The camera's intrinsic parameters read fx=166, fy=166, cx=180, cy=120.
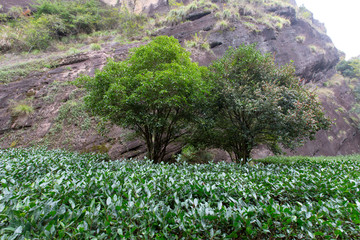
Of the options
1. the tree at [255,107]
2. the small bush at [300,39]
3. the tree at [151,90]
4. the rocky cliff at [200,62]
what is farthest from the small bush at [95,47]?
the small bush at [300,39]

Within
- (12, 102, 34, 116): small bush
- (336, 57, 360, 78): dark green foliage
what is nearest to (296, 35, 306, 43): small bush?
(336, 57, 360, 78): dark green foliage

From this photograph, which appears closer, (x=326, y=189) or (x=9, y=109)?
(x=326, y=189)

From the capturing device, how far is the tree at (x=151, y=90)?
609 centimetres

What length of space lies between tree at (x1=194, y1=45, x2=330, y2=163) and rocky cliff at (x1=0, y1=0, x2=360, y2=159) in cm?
401

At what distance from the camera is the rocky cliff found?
36.1 ft

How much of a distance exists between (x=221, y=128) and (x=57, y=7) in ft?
78.2

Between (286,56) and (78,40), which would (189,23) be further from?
(78,40)

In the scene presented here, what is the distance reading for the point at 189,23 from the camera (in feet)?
61.7

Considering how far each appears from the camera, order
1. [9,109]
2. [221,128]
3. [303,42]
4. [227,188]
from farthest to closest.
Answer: [303,42]
[9,109]
[221,128]
[227,188]

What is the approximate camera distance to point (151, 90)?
620 cm

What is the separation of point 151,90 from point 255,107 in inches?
157

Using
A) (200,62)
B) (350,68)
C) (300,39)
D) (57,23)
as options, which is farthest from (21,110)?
(350,68)

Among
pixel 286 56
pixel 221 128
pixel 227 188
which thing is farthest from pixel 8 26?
pixel 286 56

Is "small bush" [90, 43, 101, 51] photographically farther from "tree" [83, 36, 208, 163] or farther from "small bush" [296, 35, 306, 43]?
"small bush" [296, 35, 306, 43]
